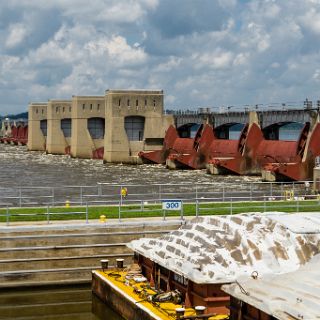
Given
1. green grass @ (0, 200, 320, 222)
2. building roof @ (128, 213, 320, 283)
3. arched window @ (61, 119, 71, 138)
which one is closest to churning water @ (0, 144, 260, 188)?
arched window @ (61, 119, 71, 138)

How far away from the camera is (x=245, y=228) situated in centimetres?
2055

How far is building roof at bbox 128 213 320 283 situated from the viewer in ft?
63.1

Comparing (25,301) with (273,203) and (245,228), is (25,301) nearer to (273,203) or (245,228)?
(245,228)

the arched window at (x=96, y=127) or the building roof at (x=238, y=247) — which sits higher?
the arched window at (x=96, y=127)

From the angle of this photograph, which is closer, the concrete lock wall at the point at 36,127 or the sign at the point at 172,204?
the sign at the point at 172,204

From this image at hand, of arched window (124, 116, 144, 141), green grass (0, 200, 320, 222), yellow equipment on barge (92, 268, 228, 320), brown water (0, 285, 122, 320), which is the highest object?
arched window (124, 116, 144, 141)

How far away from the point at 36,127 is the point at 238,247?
5147 inches

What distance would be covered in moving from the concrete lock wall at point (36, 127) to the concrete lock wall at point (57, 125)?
16711 mm

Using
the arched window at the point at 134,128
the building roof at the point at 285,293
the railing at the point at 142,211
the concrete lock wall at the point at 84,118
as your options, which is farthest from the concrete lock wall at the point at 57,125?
the building roof at the point at 285,293

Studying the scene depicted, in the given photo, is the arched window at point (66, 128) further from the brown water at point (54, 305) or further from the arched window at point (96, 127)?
the brown water at point (54, 305)

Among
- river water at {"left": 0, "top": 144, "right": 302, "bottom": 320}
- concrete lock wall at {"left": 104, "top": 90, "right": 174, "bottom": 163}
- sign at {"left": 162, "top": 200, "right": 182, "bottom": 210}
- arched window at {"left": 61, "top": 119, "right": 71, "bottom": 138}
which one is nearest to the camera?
sign at {"left": 162, "top": 200, "right": 182, "bottom": 210}

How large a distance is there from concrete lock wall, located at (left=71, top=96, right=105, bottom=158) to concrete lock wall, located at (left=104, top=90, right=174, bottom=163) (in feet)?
44.0

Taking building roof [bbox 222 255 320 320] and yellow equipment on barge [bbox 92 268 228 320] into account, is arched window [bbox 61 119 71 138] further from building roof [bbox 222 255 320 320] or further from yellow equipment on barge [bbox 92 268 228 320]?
building roof [bbox 222 255 320 320]

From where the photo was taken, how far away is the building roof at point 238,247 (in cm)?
1923
